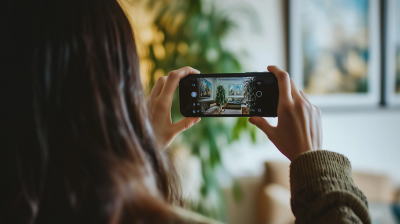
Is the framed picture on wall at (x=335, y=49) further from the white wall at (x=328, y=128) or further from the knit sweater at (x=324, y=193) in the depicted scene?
the knit sweater at (x=324, y=193)

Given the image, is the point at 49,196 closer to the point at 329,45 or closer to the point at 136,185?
the point at 136,185

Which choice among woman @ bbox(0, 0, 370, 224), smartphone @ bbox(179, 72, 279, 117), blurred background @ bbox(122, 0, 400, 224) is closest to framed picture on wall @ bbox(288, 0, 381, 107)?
blurred background @ bbox(122, 0, 400, 224)

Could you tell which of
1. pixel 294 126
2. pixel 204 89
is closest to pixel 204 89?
pixel 204 89

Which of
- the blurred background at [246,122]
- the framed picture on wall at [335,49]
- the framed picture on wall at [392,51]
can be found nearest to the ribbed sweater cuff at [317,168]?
the blurred background at [246,122]

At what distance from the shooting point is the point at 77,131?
0.30 meters

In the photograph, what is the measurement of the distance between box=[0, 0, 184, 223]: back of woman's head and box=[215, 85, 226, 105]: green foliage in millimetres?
288

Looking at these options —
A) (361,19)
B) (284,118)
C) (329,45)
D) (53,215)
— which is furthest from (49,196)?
(361,19)

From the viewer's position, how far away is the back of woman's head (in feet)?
0.96

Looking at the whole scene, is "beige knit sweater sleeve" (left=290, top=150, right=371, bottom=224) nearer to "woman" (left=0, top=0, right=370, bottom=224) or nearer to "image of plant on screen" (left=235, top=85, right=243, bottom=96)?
"woman" (left=0, top=0, right=370, bottom=224)

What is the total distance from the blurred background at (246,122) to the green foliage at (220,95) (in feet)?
2.10

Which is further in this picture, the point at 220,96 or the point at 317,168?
the point at 220,96

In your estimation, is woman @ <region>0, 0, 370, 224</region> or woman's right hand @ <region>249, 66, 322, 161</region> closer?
woman @ <region>0, 0, 370, 224</region>

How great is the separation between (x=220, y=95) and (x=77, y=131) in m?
0.34

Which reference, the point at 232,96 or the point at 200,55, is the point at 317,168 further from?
the point at 200,55
